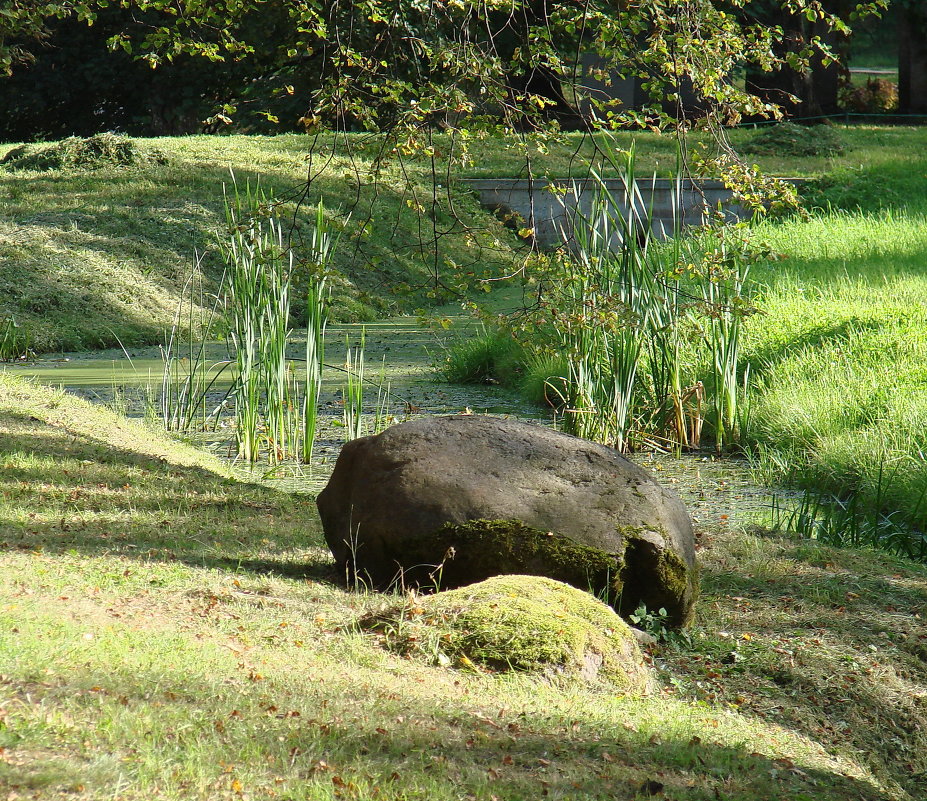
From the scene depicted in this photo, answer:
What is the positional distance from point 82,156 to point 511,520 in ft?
39.5

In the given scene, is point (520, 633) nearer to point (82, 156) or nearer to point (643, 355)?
point (643, 355)

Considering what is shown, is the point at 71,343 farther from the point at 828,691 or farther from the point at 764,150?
the point at 764,150

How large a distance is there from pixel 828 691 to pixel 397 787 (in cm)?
175

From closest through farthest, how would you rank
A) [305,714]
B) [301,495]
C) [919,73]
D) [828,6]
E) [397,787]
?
[397,787] < [305,714] < [301,495] < [828,6] < [919,73]

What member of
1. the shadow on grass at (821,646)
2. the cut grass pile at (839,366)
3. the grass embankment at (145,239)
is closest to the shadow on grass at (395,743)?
the shadow on grass at (821,646)

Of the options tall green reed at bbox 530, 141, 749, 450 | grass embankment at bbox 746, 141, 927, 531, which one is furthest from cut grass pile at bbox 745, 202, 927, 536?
tall green reed at bbox 530, 141, 749, 450

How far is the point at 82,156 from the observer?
45.3ft

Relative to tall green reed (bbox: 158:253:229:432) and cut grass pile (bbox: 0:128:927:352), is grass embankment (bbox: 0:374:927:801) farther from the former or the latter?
cut grass pile (bbox: 0:128:927:352)

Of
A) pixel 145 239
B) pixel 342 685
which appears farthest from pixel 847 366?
pixel 145 239

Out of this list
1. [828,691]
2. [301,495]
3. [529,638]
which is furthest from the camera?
[301,495]

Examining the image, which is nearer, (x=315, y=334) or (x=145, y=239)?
(x=315, y=334)

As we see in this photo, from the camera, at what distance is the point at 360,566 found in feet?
12.2

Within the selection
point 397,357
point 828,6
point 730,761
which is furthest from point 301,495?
point 828,6

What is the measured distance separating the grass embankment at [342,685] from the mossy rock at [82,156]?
33.0ft
